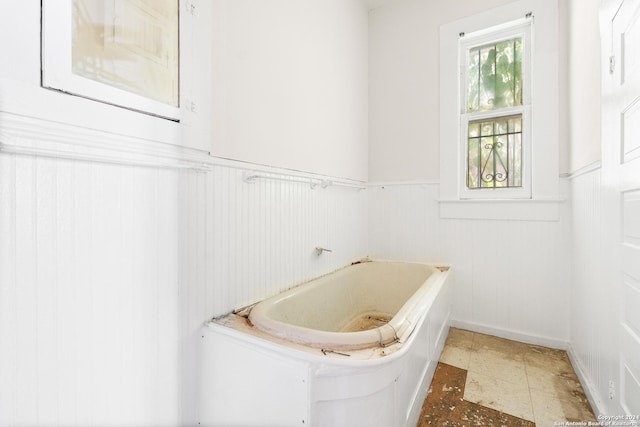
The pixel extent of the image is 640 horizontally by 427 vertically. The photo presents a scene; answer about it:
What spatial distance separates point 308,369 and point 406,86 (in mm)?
2425

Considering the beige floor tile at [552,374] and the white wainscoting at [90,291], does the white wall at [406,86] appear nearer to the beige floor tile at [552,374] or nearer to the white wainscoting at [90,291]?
the beige floor tile at [552,374]

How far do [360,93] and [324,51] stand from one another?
627 mm

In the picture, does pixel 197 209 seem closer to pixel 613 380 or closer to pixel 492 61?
pixel 613 380

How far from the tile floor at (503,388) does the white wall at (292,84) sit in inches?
58.6

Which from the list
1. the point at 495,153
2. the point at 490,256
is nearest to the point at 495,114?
the point at 495,153

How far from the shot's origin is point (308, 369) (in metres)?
0.94

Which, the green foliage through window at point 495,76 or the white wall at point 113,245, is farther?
the green foliage through window at point 495,76

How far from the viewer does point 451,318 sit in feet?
7.78

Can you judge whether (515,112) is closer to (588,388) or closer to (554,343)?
(554,343)

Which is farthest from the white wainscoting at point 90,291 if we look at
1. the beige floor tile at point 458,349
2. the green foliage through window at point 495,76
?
the green foliage through window at point 495,76

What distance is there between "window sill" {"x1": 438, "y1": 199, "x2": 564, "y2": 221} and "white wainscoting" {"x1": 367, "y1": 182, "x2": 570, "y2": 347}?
4cm

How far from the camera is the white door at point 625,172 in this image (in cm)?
97

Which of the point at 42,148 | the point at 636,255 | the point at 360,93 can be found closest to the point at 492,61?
the point at 360,93

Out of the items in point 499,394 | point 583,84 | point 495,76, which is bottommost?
point 499,394
